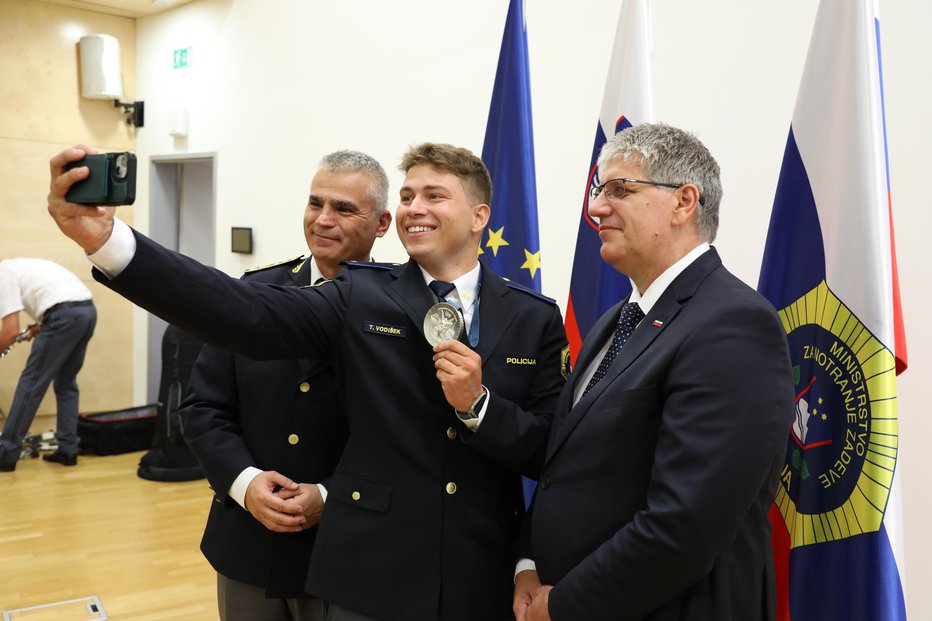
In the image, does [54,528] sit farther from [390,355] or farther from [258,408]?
[390,355]

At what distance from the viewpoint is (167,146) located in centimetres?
748

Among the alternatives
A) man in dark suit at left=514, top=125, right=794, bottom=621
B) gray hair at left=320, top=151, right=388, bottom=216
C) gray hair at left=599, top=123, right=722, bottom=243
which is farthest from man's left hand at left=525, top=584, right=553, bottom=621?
gray hair at left=320, top=151, right=388, bottom=216

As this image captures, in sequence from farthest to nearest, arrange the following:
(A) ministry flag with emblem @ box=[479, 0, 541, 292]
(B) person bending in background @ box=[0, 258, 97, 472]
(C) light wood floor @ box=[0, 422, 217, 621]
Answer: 1. (B) person bending in background @ box=[0, 258, 97, 472]
2. (C) light wood floor @ box=[0, 422, 217, 621]
3. (A) ministry flag with emblem @ box=[479, 0, 541, 292]

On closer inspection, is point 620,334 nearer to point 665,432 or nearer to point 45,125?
point 665,432

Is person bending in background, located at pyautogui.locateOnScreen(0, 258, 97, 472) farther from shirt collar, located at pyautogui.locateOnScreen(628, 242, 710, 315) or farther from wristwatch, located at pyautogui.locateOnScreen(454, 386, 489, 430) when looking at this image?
shirt collar, located at pyautogui.locateOnScreen(628, 242, 710, 315)

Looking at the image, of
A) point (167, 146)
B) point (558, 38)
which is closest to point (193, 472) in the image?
point (167, 146)

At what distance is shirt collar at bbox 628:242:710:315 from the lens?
170 centimetres

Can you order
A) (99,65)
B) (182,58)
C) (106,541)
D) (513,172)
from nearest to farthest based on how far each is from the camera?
(513,172) → (106,541) → (182,58) → (99,65)

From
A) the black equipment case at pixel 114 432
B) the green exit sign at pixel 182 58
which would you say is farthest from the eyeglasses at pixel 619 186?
the green exit sign at pixel 182 58

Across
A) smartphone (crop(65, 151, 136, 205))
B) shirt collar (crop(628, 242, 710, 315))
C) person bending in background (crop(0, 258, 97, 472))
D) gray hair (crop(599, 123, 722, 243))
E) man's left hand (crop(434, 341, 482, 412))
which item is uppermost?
gray hair (crop(599, 123, 722, 243))

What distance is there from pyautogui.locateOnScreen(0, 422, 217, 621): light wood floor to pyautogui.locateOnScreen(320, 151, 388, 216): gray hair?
2445 millimetres

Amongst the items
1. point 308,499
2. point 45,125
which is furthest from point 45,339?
point 308,499

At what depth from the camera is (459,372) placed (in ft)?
5.58

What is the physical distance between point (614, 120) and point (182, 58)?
560 centimetres
